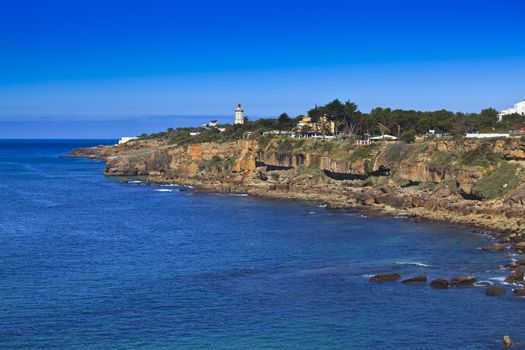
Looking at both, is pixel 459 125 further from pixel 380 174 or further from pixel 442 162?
pixel 442 162

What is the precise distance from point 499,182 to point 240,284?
38.9 metres

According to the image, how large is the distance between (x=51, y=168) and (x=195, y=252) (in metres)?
115

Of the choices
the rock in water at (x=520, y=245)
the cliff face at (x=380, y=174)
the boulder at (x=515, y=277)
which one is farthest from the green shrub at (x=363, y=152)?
the boulder at (x=515, y=277)

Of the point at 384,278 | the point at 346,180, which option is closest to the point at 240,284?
the point at 384,278

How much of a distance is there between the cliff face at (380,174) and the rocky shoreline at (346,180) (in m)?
0.13

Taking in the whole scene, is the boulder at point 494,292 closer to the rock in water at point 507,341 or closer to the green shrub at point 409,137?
the rock in water at point 507,341

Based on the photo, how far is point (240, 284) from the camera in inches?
1625

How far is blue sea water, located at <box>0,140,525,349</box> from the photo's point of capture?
105ft

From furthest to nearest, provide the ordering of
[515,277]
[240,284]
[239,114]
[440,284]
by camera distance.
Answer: [239,114] → [240,284] → [515,277] → [440,284]

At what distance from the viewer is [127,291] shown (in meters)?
39.8

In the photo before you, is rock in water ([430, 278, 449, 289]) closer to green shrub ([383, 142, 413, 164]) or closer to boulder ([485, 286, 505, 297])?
boulder ([485, 286, 505, 297])

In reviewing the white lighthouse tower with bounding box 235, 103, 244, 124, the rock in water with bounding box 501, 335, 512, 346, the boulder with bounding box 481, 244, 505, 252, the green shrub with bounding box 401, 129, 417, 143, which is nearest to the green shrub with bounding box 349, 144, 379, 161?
the green shrub with bounding box 401, 129, 417, 143

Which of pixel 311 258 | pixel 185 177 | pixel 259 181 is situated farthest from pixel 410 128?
pixel 311 258

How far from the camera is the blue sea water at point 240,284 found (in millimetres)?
32094
